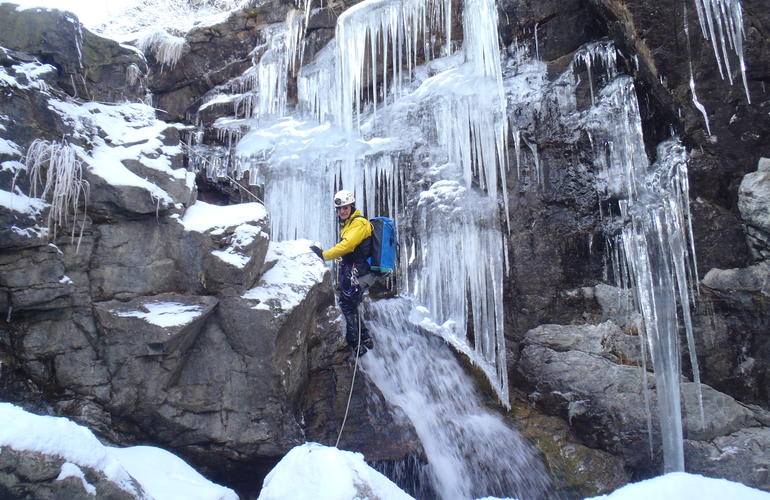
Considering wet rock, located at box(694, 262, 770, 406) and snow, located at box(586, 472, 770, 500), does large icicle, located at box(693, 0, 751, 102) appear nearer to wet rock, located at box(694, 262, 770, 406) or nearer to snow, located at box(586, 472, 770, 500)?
wet rock, located at box(694, 262, 770, 406)

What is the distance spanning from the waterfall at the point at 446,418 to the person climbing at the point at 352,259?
65 centimetres

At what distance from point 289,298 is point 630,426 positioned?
4.27 m

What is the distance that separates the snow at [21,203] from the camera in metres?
4.25

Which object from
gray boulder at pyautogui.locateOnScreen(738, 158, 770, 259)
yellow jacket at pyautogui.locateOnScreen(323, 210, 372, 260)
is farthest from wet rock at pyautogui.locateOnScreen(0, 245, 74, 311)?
gray boulder at pyautogui.locateOnScreen(738, 158, 770, 259)

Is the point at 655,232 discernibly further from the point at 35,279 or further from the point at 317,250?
the point at 35,279

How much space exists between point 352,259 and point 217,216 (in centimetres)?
143

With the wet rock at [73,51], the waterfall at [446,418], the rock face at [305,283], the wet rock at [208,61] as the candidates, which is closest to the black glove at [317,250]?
the rock face at [305,283]

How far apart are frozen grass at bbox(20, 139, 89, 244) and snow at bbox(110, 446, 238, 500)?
195 centimetres

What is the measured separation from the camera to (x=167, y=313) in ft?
14.5

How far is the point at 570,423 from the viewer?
6.32 meters

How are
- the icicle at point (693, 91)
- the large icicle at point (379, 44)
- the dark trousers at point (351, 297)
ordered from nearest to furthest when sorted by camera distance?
the dark trousers at point (351, 297), the icicle at point (693, 91), the large icicle at point (379, 44)

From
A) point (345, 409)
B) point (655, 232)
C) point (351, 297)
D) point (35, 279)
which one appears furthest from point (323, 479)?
point (655, 232)

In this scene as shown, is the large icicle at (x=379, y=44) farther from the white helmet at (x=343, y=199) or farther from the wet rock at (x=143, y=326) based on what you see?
the wet rock at (x=143, y=326)

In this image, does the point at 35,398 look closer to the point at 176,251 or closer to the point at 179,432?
the point at 179,432
